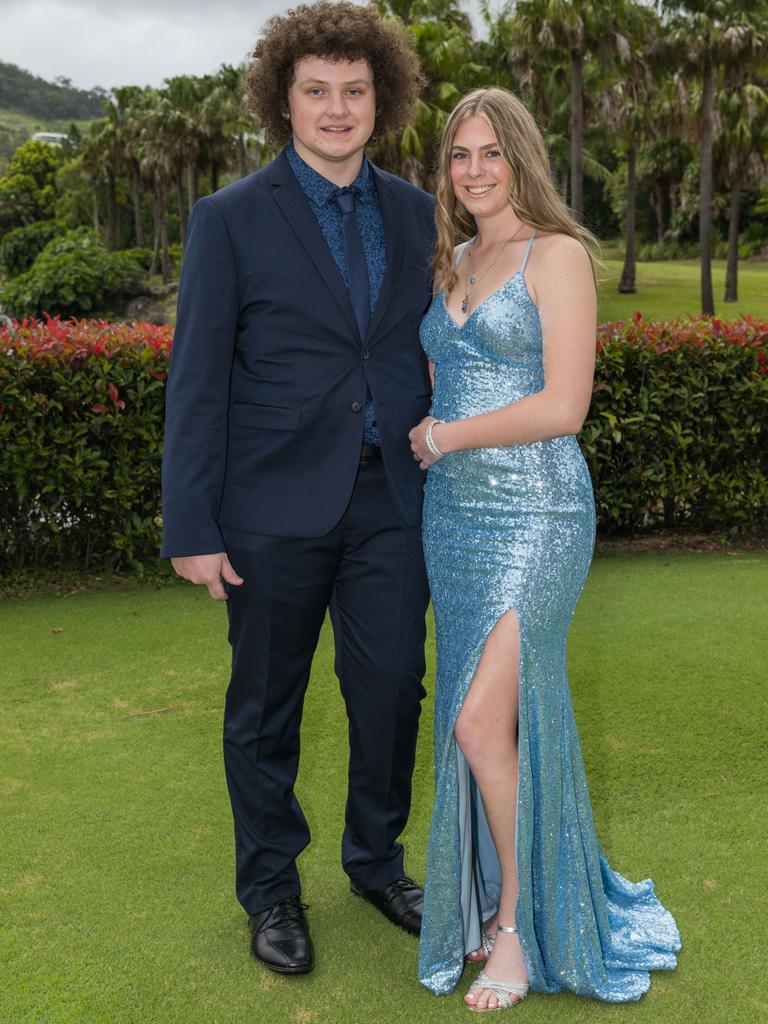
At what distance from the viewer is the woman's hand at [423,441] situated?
298cm

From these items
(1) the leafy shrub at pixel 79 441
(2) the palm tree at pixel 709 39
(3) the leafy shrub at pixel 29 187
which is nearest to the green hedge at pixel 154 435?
(1) the leafy shrub at pixel 79 441

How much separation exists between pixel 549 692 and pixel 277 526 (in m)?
0.85

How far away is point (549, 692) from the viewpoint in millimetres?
2934

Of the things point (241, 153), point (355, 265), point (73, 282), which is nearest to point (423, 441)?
point (355, 265)

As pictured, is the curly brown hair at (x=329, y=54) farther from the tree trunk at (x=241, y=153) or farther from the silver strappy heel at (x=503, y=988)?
the tree trunk at (x=241, y=153)

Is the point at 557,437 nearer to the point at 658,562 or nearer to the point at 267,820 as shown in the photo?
the point at 267,820

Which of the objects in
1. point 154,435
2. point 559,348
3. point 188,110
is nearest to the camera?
point 559,348

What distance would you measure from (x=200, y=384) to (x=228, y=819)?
1802 millimetres

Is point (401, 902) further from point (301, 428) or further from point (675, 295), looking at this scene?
point (675, 295)

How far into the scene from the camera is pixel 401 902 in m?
3.40

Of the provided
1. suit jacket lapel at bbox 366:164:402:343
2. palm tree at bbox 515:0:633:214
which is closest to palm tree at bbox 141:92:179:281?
palm tree at bbox 515:0:633:214

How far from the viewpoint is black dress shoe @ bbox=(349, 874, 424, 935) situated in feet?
11.0

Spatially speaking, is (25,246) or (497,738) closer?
(497,738)

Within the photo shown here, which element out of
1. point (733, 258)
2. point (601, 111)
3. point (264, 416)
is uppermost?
point (601, 111)
